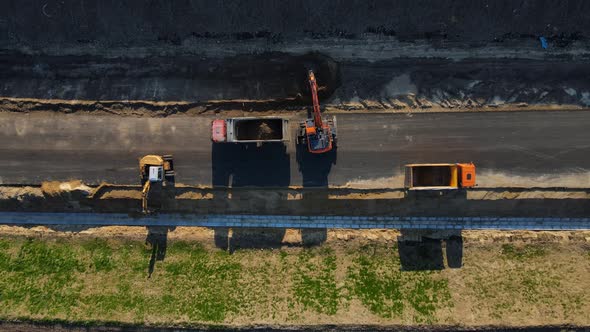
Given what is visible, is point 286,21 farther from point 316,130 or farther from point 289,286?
point 289,286

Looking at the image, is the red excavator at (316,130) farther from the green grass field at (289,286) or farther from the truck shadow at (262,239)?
the green grass field at (289,286)

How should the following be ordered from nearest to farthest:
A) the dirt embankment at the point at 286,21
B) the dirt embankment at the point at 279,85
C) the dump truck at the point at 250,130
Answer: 1. the dump truck at the point at 250,130
2. the dirt embankment at the point at 286,21
3. the dirt embankment at the point at 279,85

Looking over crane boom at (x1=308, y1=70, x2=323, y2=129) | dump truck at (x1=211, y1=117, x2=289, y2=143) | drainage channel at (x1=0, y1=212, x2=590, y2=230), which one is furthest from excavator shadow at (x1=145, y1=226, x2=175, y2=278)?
crane boom at (x1=308, y1=70, x2=323, y2=129)

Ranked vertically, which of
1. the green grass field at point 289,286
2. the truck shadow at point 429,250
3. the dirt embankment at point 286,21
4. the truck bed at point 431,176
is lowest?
the green grass field at point 289,286

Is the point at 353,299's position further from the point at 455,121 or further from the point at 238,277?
the point at 455,121

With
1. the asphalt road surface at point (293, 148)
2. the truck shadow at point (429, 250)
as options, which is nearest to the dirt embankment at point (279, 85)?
the asphalt road surface at point (293, 148)

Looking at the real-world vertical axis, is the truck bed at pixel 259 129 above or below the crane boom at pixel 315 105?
below

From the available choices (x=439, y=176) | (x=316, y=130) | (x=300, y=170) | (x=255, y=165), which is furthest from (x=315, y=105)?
(x=439, y=176)
